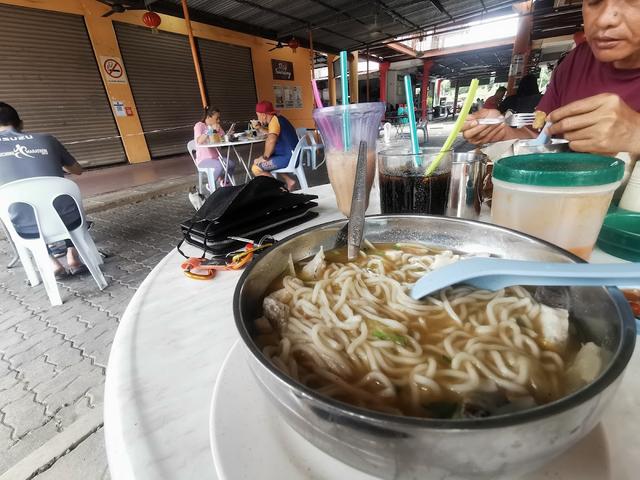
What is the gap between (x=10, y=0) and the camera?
21.9 ft

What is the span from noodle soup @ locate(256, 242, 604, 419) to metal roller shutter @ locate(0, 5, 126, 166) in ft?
31.4

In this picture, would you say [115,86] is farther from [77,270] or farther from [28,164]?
[77,270]

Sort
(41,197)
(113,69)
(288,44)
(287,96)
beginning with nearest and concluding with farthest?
(41,197) → (113,69) → (288,44) → (287,96)

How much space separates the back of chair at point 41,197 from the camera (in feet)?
9.65

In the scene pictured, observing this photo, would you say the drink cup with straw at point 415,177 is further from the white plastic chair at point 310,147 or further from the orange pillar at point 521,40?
the orange pillar at point 521,40

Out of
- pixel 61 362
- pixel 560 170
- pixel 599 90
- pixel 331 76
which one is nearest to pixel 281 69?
pixel 331 76

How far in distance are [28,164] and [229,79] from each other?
28.6ft

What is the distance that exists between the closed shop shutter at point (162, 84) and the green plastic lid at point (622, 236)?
A: 10.3m

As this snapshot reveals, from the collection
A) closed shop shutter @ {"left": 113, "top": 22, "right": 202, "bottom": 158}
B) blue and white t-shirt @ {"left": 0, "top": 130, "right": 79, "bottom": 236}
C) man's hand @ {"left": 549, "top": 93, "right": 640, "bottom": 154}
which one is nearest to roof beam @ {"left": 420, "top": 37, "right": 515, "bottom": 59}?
closed shop shutter @ {"left": 113, "top": 22, "right": 202, "bottom": 158}

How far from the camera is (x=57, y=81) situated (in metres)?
7.57

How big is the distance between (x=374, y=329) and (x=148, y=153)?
33.9 ft

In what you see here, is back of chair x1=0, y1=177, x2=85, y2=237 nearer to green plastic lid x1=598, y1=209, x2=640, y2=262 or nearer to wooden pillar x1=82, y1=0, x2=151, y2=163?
green plastic lid x1=598, y1=209, x2=640, y2=262

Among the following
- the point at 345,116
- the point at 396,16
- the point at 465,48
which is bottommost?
the point at 345,116

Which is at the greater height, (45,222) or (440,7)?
(440,7)
